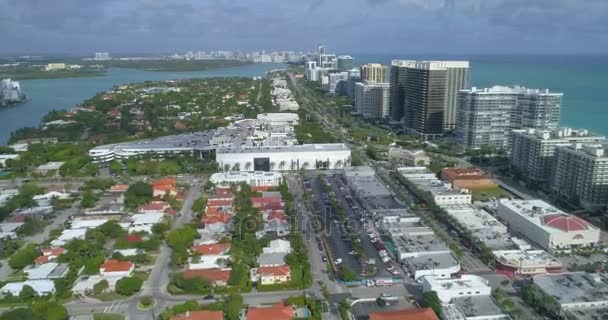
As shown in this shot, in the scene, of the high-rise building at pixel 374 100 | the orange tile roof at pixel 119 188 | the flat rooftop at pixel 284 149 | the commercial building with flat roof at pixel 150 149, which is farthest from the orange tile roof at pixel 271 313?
the high-rise building at pixel 374 100

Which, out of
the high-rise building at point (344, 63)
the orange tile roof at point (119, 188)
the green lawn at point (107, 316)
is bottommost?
the green lawn at point (107, 316)

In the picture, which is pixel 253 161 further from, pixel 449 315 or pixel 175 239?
pixel 449 315

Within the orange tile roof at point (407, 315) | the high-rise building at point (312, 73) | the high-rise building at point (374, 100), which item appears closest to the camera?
the orange tile roof at point (407, 315)

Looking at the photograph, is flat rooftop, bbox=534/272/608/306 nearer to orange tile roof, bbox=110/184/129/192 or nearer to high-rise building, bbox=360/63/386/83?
orange tile roof, bbox=110/184/129/192

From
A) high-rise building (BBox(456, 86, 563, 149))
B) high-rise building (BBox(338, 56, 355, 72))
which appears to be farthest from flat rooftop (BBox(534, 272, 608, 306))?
high-rise building (BBox(338, 56, 355, 72))

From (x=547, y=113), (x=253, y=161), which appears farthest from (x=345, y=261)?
(x=547, y=113)

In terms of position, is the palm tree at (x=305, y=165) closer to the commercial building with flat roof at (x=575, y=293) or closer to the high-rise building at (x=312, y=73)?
the commercial building with flat roof at (x=575, y=293)

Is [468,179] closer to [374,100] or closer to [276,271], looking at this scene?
[276,271]
